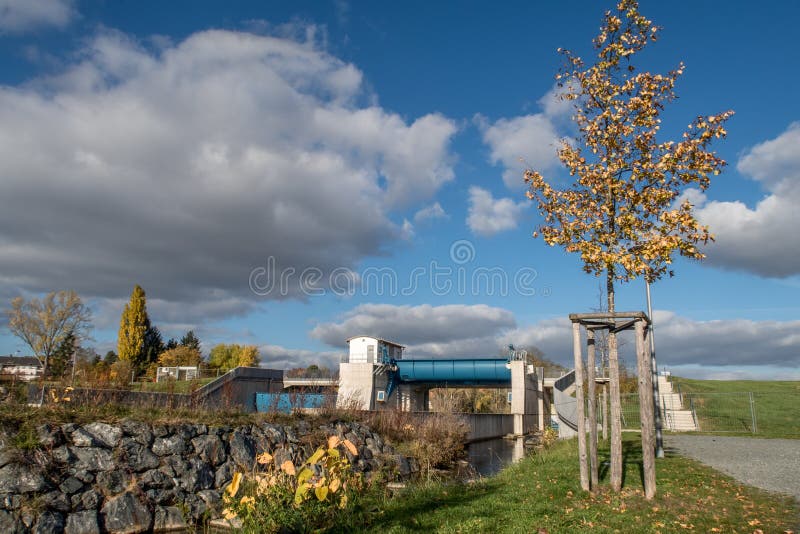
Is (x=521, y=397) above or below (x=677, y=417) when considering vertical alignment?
above

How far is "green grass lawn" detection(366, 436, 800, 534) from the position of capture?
7312 mm

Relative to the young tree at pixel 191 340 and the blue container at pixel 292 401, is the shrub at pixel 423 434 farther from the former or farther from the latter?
the young tree at pixel 191 340

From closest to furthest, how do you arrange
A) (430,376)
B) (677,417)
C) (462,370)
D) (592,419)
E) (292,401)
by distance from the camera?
1. (592,419)
2. (292,401)
3. (677,417)
4. (462,370)
5. (430,376)

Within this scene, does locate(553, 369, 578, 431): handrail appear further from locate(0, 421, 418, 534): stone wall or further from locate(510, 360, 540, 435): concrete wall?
locate(0, 421, 418, 534): stone wall

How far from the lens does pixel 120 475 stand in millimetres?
11719

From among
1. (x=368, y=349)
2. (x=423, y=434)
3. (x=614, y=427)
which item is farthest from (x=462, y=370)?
(x=614, y=427)

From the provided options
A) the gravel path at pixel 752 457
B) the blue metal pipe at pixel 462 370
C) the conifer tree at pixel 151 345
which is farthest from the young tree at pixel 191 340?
the gravel path at pixel 752 457

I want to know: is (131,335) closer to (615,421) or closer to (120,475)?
(120,475)

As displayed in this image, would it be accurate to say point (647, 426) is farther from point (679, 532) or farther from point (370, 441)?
point (370, 441)

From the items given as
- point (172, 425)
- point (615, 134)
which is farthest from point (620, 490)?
point (172, 425)

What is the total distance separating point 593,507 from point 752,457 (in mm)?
8612

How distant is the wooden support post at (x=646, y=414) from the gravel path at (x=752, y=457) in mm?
2582

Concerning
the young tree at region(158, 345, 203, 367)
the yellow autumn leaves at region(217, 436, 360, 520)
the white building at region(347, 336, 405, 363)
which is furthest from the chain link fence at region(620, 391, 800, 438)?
the young tree at region(158, 345, 203, 367)

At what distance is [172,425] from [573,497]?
9812 millimetres
